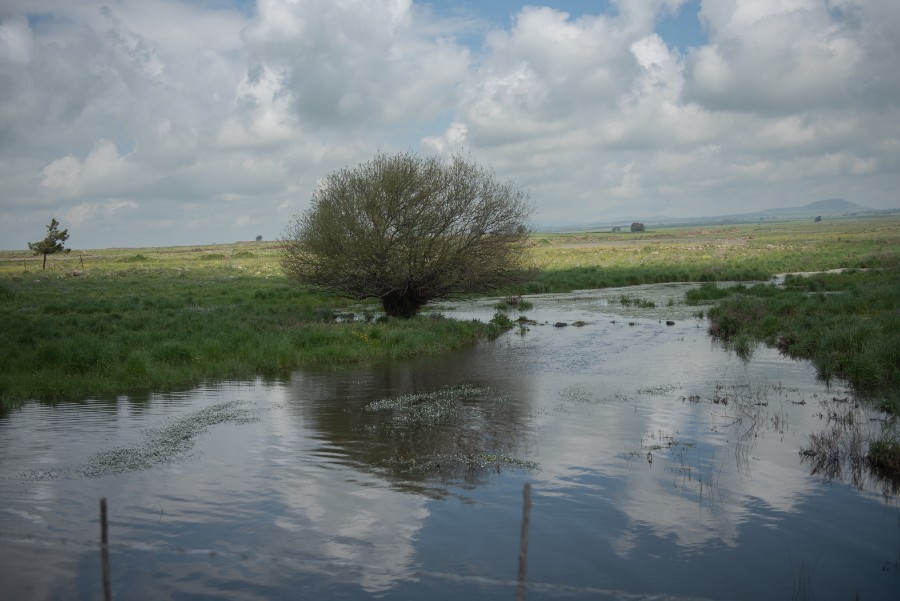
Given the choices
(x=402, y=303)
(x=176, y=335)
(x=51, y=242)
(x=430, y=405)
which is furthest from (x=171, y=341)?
(x=51, y=242)

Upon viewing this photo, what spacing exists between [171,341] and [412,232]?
442 inches

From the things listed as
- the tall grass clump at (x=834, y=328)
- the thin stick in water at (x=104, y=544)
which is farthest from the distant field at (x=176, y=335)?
the thin stick in water at (x=104, y=544)

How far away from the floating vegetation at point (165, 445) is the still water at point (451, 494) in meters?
0.06

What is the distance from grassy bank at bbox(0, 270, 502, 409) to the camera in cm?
1916

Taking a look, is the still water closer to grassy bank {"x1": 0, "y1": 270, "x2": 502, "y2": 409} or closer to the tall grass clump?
the tall grass clump

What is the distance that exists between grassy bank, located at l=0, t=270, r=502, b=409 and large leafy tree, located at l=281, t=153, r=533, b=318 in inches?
→ 74.5

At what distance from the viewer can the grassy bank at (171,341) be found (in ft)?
62.8

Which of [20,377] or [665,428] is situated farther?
[20,377]

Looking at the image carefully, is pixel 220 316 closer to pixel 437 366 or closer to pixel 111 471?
pixel 437 366

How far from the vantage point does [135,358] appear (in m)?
20.1

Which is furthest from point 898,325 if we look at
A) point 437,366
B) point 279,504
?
point 279,504

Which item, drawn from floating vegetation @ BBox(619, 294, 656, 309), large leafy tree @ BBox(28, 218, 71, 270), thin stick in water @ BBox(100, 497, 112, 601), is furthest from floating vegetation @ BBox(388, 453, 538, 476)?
large leafy tree @ BBox(28, 218, 71, 270)

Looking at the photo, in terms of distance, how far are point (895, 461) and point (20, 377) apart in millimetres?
19702

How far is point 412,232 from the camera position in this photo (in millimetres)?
29781
